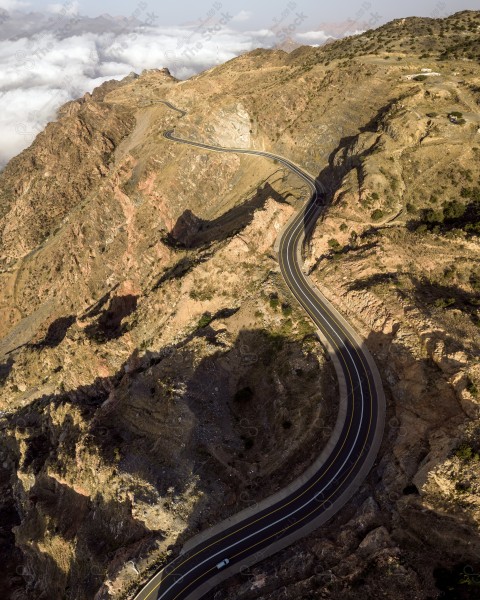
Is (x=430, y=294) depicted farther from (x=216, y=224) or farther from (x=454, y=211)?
(x=216, y=224)

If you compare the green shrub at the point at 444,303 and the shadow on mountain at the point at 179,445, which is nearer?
the shadow on mountain at the point at 179,445

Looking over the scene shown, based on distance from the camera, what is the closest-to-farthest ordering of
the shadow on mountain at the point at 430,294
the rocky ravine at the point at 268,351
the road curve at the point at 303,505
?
the rocky ravine at the point at 268,351 → the road curve at the point at 303,505 → the shadow on mountain at the point at 430,294

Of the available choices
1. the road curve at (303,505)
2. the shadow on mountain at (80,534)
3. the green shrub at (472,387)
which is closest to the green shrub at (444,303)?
the road curve at (303,505)

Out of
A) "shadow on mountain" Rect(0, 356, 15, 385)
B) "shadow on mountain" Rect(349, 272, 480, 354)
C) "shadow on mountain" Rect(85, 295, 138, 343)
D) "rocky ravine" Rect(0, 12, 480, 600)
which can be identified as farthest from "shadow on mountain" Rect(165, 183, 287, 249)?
"shadow on mountain" Rect(0, 356, 15, 385)

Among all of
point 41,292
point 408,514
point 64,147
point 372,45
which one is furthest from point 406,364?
point 64,147

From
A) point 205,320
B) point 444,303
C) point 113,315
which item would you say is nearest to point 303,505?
point 444,303

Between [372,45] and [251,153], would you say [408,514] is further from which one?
[372,45]

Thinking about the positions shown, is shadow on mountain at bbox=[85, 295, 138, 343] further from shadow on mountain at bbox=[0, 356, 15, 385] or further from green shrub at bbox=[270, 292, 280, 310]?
shadow on mountain at bbox=[0, 356, 15, 385]

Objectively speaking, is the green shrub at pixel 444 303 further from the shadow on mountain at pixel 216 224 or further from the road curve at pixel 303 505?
the shadow on mountain at pixel 216 224
